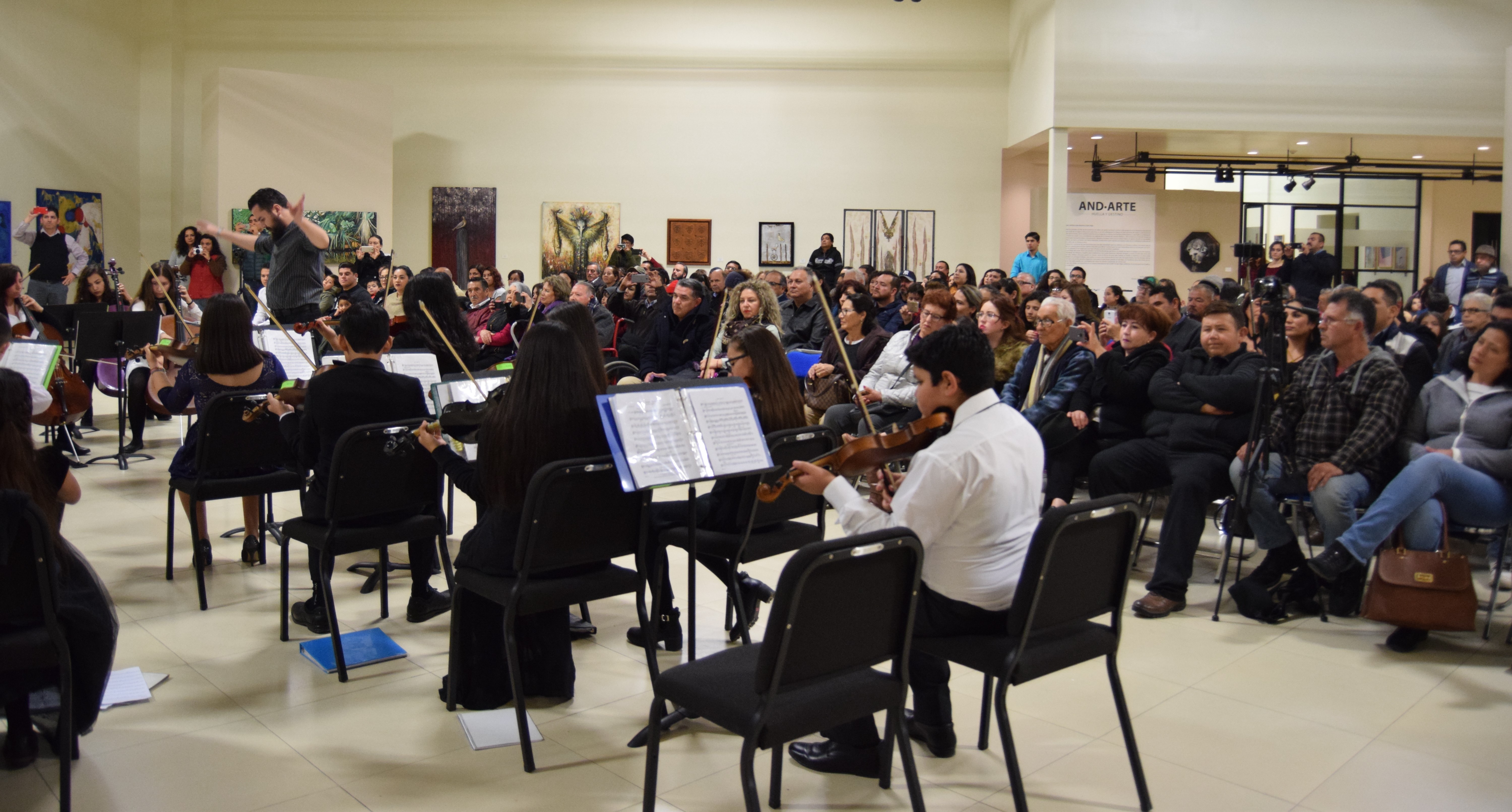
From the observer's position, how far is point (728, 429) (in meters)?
2.90

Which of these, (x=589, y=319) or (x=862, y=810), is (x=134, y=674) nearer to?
(x=589, y=319)

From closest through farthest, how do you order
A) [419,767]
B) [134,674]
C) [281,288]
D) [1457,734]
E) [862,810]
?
1. [862,810]
2. [419,767]
3. [1457,734]
4. [134,674]
5. [281,288]

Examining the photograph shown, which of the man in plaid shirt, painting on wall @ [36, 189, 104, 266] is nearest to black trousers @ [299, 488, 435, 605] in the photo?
the man in plaid shirt

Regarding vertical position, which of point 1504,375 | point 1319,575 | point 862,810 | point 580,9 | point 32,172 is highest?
point 580,9

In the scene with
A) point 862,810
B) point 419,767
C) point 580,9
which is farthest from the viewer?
point 580,9

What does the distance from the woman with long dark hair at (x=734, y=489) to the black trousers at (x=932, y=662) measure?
2.70 ft

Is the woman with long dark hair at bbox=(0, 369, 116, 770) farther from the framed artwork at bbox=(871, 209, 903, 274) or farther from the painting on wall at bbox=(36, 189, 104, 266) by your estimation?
the framed artwork at bbox=(871, 209, 903, 274)

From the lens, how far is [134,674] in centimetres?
325

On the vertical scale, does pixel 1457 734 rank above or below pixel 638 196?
below

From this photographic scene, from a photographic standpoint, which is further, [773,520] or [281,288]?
[281,288]

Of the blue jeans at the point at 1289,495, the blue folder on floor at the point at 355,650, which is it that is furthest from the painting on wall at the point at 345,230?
the blue jeans at the point at 1289,495

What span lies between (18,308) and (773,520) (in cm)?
535

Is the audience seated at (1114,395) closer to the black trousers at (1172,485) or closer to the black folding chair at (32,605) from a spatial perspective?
the black trousers at (1172,485)

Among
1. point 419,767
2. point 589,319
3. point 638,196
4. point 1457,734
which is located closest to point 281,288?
point 589,319
